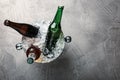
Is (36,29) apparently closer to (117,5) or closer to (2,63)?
(2,63)

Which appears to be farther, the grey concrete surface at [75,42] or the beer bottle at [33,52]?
the grey concrete surface at [75,42]

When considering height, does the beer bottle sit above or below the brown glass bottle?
below

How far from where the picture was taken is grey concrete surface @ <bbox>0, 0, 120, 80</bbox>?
134 centimetres

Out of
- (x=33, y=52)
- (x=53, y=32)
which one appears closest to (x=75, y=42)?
(x=53, y=32)

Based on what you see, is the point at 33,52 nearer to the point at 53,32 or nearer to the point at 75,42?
the point at 53,32

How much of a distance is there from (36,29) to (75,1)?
0.89 feet

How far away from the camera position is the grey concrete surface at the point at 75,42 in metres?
1.34

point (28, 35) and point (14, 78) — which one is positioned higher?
point (28, 35)

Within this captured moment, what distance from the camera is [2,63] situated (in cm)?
138

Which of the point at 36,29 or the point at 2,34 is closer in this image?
the point at 36,29

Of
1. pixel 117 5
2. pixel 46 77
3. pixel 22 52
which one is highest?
pixel 117 5

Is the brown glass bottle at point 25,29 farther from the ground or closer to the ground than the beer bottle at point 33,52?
farther from the ground

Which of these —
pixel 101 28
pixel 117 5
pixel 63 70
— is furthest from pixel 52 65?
pixel 117 5

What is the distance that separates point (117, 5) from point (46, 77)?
1.54 feet
